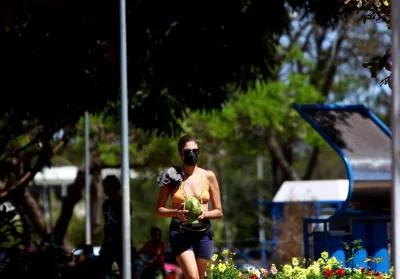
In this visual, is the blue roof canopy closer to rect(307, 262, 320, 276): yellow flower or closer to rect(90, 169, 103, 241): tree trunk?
rect(307, 262, 320, 276): yellow flower

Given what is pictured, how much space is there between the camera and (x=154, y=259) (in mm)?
18875

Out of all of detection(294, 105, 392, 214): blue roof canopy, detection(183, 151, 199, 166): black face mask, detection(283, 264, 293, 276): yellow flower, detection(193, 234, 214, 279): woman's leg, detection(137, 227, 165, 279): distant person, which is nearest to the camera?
detection(283, 264, 293, 276): yellow flower

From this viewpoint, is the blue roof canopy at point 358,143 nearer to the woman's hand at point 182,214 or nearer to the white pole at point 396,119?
the woman's hand at point 182,214

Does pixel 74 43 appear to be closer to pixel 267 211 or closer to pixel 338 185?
pixel 338 185

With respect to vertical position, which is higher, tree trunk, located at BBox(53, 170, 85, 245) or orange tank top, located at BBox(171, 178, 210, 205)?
orange tank top, located at BBox(171, 178, 210, 205)

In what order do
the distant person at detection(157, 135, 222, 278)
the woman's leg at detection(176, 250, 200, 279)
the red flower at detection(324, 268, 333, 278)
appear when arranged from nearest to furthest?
the red flower at detection(324, 268, 333, 278)
the woman's leg at detection(176, 250, 200, 279)
the distant person at detection(157, 135, 222, 278)

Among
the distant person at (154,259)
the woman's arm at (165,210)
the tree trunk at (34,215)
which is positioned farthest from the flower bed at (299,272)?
the tree trunk at (34,215)

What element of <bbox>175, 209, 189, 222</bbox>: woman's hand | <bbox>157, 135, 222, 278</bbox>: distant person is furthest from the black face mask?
<bbox>175, 209, 189, 222</bbox>: woman's hand

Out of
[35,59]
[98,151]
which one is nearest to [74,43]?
[35,59]

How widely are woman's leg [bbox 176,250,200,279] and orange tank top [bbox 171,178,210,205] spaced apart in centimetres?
50

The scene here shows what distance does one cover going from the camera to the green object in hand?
1199 centimetres

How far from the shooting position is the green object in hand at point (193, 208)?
1199 centimetres

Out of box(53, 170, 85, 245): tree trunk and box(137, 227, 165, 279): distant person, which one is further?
box(53, 170, 85, 245): tree trunk

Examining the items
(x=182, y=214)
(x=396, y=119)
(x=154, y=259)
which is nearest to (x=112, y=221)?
(x=154, y=259)
